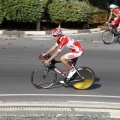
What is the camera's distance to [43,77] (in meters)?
12.0

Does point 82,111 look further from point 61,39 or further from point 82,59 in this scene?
point 82,59

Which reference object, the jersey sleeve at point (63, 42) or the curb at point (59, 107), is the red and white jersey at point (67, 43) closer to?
the jersey sleeve at point (63, 42)

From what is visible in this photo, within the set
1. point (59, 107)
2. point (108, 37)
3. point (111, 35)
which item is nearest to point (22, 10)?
point (108, 37)

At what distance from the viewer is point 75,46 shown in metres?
11.7

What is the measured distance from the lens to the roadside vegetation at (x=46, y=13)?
Result: 21.0 m

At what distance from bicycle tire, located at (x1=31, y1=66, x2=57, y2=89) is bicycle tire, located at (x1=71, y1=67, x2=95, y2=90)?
0.52 meters

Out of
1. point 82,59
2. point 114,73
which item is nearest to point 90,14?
point 82,59

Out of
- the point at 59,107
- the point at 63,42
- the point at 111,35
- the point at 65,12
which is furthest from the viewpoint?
the point at 65,12

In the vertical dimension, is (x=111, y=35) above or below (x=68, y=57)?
below

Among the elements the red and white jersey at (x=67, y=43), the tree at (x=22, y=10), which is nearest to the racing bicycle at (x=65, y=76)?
the red and white jersey at (x=67, y=43)

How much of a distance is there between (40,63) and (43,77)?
2635 millimetres

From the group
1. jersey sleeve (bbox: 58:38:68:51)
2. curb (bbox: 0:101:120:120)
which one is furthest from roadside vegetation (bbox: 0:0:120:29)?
curb (bbox: 0:101:120:120)

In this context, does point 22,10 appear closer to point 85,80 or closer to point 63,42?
point 85,80

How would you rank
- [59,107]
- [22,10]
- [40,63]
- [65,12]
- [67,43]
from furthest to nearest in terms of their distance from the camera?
[65,12]
[22,10]
[40,63]
[67,43]
[59,107]
